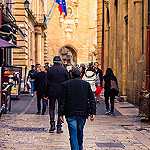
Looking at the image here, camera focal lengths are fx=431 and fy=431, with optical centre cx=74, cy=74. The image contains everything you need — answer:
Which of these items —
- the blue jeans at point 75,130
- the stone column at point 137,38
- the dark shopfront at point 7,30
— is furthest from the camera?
the dark shopfront at point 7,30

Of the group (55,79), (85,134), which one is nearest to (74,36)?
(55,79)

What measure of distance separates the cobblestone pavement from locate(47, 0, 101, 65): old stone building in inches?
1809

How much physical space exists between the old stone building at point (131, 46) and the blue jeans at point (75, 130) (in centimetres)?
862

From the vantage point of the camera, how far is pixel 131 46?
1791 cm

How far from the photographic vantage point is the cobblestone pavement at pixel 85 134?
8.06 metres

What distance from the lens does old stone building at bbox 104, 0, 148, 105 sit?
1591cm

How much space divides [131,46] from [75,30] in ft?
138

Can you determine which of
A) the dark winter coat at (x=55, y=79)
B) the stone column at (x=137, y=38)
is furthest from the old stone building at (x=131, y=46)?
the dark winter coat at (x=55, y=79)

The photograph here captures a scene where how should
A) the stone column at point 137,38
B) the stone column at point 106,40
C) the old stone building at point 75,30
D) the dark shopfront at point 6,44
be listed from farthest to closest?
the old stone building at point 75,30 → the stone column at point 106,40 → the stone column at point 137,38 → the dark shopfront at point 6,44

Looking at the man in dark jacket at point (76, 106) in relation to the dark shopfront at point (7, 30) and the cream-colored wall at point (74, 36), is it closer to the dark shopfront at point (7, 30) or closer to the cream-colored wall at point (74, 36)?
the dark shopfront at point (7, 30)

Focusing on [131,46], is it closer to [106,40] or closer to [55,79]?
[55,79]

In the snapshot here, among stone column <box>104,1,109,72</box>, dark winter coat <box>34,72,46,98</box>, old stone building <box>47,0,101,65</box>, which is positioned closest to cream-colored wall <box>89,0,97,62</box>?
old stone building <box>47,0,101,65</box>

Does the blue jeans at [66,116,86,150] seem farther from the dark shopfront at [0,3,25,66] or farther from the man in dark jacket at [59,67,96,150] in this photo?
the dark shopfront at [0,3,25,66]

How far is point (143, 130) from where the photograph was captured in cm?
1013
